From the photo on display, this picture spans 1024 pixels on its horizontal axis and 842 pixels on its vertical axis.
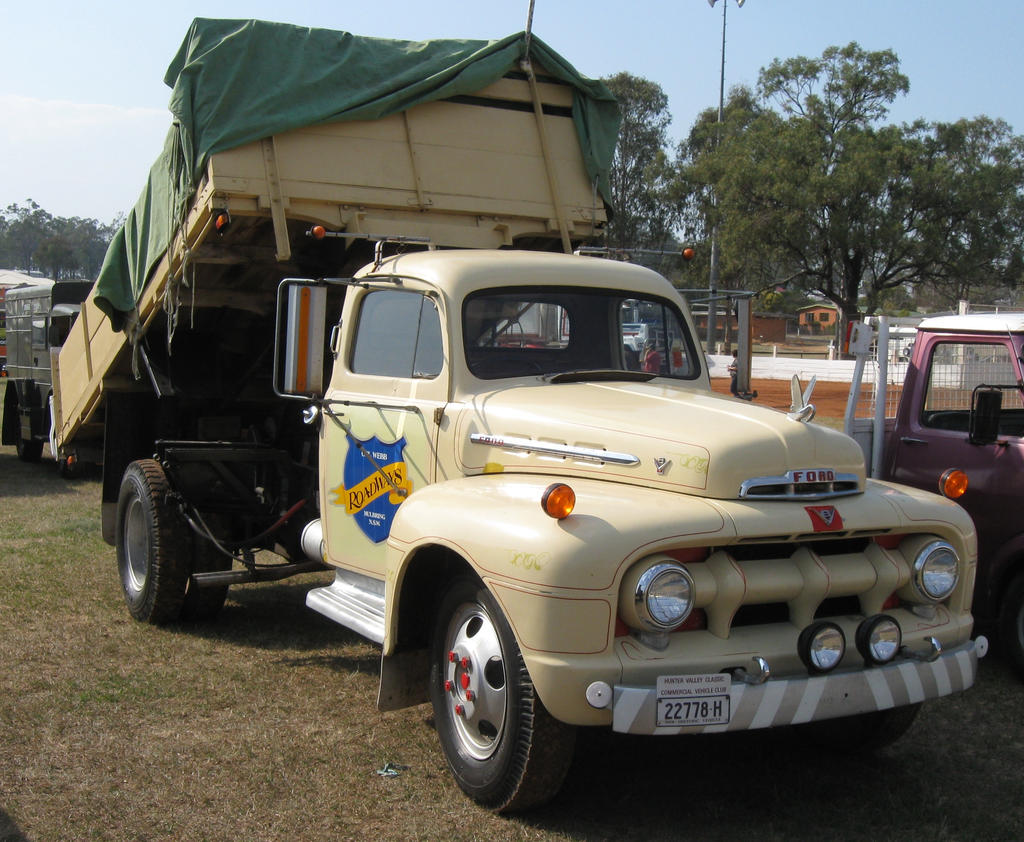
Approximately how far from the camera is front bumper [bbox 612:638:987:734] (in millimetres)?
3432

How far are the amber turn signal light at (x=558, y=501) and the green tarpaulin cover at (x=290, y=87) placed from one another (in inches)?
128

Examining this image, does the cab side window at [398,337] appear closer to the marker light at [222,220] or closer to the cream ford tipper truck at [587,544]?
the cream ford tipper truck at [587,544]

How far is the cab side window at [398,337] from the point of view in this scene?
495 cm

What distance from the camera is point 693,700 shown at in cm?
348

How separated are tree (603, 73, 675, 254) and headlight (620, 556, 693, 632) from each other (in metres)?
53.7

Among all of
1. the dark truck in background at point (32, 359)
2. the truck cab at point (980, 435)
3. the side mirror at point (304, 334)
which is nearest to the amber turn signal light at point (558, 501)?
the side mirror at point (304, 334)

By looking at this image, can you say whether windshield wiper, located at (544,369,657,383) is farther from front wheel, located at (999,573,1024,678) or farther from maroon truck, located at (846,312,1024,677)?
front wheel, located at (999,573,1024,678)

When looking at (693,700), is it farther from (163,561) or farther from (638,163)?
(638,163)

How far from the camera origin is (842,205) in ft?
149

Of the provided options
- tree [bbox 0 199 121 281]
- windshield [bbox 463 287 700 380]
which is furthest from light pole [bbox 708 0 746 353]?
tree [bbox 0 199 121 281]

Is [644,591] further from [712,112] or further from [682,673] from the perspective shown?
[712,112]

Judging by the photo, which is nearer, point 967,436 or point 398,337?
point 398,337

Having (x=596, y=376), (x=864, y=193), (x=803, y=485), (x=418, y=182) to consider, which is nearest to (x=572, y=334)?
(x=596, y=376)

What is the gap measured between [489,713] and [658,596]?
2.72 feet
